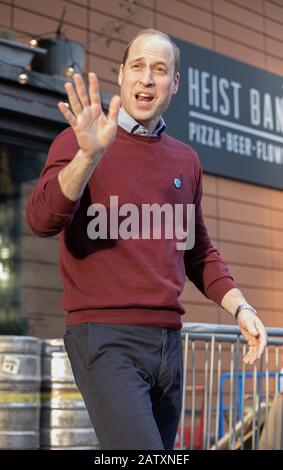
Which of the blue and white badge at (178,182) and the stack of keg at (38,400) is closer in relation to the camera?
the blue and white badge at (178,182)

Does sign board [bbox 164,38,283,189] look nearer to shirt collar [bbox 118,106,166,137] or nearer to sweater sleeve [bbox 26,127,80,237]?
shirt collar [bbox 118,106,166,137]

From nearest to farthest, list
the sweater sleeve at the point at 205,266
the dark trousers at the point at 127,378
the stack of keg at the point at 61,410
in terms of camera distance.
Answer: the dark trousers at the point at 127,378, the sweater sleeve at the point at 205,266, the stack of keg at the point at 61,410

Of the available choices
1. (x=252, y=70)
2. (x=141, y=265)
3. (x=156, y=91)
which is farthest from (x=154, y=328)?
(x=252, y=70)

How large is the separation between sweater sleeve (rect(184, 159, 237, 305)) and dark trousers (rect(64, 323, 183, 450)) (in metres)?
0.39

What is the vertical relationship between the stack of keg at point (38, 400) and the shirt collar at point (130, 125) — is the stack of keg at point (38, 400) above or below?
below

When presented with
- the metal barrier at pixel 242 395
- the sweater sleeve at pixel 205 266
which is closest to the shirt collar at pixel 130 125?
the sweater sleeve at pixel 205 266

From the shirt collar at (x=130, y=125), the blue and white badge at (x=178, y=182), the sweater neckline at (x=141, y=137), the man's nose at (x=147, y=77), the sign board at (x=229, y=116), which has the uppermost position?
the sign board at (x=229, y=116)

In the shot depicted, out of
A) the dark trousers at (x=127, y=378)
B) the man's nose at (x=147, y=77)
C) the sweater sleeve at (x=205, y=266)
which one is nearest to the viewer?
the dark trousers at (x=127, y=378)

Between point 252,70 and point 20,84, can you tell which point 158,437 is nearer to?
point 20,84

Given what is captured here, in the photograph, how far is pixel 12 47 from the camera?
6883 millimetres

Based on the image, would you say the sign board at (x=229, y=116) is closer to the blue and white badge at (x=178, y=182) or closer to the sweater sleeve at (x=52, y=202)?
the blue and white badge at (x=178, y=182)

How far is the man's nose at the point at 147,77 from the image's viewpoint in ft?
8.41

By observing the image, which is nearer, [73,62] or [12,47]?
[12,47]

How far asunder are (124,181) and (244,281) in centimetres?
827
